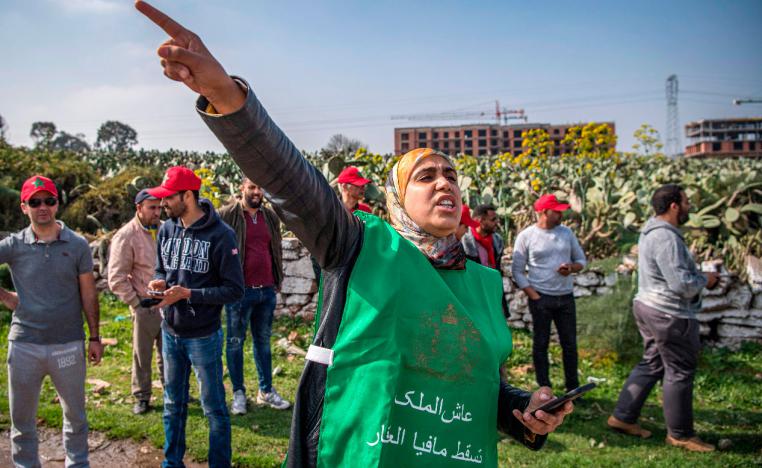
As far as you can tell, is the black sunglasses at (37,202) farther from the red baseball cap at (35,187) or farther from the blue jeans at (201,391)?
the blue jeans at (201,391)

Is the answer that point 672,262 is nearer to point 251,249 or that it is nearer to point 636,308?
point 636,308

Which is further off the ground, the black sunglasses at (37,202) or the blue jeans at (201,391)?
the black sunglasses at (37,202)

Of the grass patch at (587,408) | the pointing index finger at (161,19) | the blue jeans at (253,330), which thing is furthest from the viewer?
the blue jeans at (253,330)

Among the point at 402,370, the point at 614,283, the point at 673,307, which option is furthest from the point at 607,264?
the point at 402,370

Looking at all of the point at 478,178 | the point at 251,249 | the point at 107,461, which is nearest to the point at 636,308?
the point at 251,249

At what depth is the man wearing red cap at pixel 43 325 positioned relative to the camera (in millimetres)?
3621

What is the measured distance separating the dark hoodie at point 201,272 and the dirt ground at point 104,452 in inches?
47.6

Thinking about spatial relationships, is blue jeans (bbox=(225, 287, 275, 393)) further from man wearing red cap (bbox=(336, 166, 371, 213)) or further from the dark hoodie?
the dark hoodie

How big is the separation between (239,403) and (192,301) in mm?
1878

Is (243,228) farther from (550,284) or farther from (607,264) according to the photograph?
(607,264)

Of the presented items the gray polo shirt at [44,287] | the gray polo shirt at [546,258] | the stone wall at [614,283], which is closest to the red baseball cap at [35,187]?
the gray polo shirt at [44,287]

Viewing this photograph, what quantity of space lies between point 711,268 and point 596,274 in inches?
55.7

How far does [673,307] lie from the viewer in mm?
4773

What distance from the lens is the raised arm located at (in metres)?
1.31
